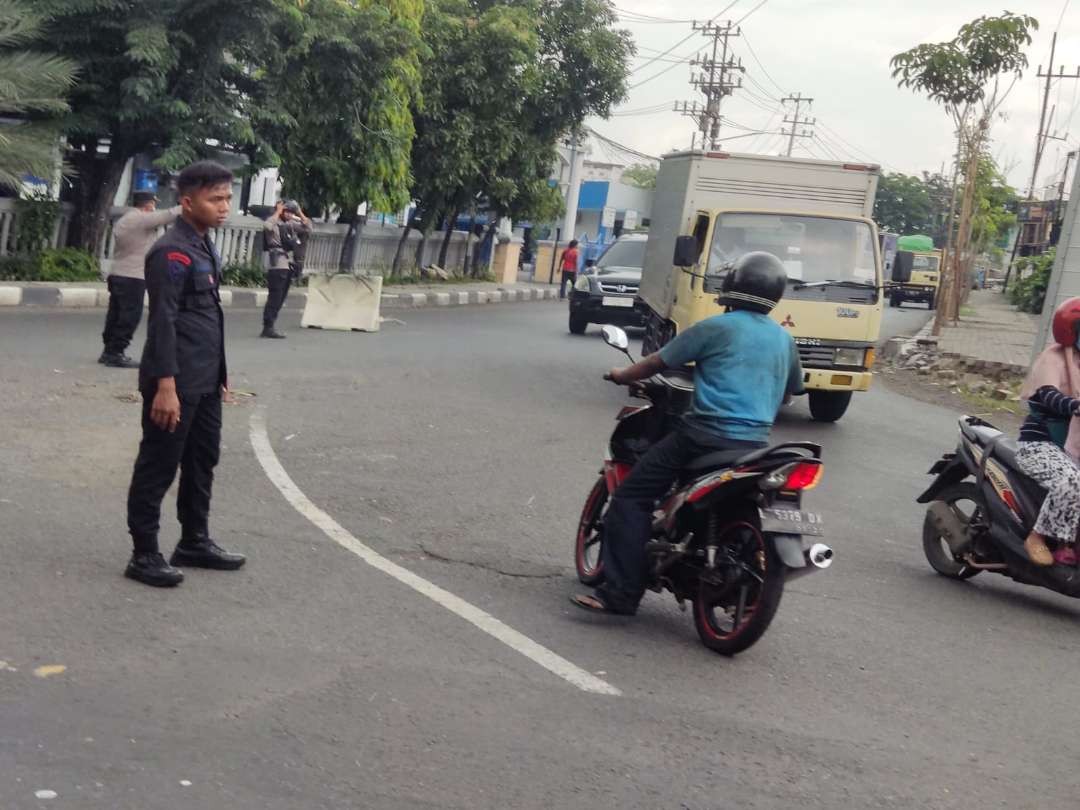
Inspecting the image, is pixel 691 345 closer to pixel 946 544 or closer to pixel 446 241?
pixel 946 544

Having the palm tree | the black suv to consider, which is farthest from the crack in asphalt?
the black suv

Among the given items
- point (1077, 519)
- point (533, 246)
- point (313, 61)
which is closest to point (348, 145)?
point (313, 61)

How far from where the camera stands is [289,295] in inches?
929

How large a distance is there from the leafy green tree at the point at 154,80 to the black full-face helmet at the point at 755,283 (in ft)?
49.7

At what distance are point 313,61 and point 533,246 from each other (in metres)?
40.9

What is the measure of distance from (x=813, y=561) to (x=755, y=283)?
118cm

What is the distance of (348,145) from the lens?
2548 cm

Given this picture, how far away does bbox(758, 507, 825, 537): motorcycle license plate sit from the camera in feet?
17.3

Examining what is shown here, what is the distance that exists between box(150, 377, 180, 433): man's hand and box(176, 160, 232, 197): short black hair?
775 mm

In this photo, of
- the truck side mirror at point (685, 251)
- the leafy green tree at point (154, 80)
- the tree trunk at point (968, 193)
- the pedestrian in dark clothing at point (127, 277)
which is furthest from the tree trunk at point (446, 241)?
the pedestrian in dark clothing at point (127, 277)

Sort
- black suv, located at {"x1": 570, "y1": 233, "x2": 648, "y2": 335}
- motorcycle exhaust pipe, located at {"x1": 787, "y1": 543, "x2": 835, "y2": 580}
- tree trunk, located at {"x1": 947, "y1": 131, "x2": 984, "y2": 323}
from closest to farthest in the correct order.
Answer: motorcycle exhaust pipe, located at {"x1": 787, "y1": 543, "x2": 835, "y2": 580} < black suv, located at {"x1": 570, "y1": 233, "x2": 648, "y2": 335} < tree trunk, located at {"x1": 947, "y1": 131, "x2": 984, "y2": 323}

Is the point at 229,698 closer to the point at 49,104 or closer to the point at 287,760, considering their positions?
the point at 287,760

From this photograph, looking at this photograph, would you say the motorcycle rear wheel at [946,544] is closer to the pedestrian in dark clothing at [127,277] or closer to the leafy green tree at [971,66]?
Answer: the pedestrian in dark clothing at [127,277]

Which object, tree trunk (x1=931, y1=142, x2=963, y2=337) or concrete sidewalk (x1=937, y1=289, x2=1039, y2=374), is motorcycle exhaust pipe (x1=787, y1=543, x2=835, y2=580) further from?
tree trunk (x1=931, y1=142, x2=963, y2=337)
